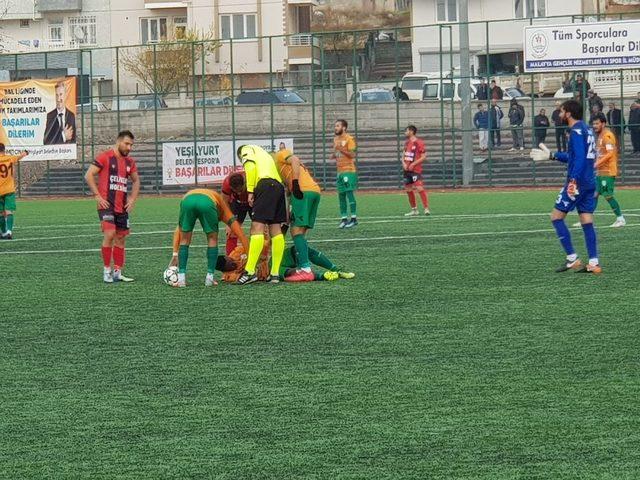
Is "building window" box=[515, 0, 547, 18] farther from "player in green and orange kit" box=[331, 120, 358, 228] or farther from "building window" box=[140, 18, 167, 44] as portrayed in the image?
"player in green and orange kit" box=[331, 120, 358, 228]

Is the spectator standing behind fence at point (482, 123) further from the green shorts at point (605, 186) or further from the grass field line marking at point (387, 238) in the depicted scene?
the grass field line marking at point (387, 238)

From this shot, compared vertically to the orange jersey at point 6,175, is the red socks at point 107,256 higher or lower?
lower

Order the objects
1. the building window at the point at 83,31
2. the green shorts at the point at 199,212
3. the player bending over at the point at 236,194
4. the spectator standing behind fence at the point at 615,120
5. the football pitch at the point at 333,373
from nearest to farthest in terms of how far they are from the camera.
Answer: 1. the football pitch at the point at 333,373
2. the green shorts at the point at 199,212
3. the player bending over at the point at 236,194
4. the spectator standing behind fence at the point at 615,120
5. the building window at the point at 83,31

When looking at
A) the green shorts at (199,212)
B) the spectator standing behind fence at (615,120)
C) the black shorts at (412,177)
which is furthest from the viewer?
the spectator standing behind fence at (615,120)

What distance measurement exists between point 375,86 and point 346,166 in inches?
822

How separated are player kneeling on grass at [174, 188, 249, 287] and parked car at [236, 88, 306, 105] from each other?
89.5 ft

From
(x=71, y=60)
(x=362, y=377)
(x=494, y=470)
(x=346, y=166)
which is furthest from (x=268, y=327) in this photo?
(x=71, y=60)

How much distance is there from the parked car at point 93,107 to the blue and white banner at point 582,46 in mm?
13254

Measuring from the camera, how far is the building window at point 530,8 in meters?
70.4

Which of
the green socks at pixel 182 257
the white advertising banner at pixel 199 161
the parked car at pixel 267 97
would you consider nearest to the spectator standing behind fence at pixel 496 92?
the parked car at pixel 267 97

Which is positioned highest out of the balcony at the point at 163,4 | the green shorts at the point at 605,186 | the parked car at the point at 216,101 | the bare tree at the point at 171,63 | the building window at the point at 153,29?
the balcony at the point at 163,4

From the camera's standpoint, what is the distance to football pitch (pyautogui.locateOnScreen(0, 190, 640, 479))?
7488mm

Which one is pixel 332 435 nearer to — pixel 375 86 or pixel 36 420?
pixel 36 420

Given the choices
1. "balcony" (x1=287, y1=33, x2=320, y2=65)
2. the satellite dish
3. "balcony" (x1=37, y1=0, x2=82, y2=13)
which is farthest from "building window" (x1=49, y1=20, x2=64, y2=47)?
"balcony" (x1=287, y1=33, x2=320, y2=65)
